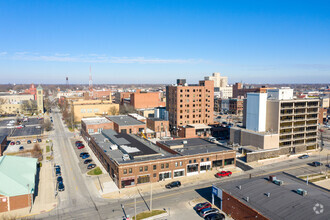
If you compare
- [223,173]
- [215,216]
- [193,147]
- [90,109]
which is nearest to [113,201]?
[215,216]

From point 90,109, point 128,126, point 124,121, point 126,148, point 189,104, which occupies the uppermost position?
point 189,104

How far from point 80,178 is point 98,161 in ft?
37.9

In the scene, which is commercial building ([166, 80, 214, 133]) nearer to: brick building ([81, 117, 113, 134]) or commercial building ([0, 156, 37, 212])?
brick building ([81, 117, 113, 134])

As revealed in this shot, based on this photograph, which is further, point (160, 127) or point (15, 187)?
point (160, 127)

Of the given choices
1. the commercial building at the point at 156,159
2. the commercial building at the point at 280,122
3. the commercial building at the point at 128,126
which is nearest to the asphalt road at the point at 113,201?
the commercial building at the point at 156,159

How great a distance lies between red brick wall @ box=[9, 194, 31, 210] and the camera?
39125mm

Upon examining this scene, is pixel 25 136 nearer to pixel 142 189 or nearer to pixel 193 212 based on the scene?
pixel 142 189

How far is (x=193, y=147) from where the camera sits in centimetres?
6069

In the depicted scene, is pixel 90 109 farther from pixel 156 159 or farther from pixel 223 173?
pixel 223 173

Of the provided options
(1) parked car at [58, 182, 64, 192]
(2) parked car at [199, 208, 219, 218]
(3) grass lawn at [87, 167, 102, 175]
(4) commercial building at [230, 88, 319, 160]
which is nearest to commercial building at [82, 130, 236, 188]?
(3) grass lawn at [87, 167, 102, 175]

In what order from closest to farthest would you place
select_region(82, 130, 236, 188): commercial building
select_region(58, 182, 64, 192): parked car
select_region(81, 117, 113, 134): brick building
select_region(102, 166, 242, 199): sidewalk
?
select_region(102, 166, 242, 199): sidewalk
select_region(58, 182, 64, 192): parked car
select_region(82, 130, 236, 188): commercial building
select_region(81, 117, 113, 134): brick building

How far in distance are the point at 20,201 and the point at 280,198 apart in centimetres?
3880

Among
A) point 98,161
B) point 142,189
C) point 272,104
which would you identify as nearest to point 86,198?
point 142,189

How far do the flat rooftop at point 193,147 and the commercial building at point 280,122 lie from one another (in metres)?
13.8
